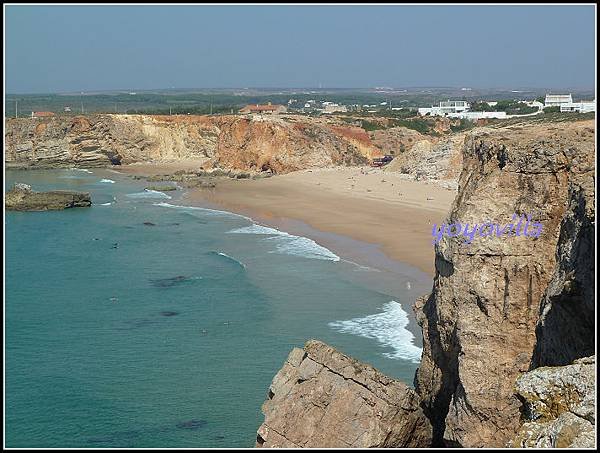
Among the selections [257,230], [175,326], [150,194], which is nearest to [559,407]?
[175,326]

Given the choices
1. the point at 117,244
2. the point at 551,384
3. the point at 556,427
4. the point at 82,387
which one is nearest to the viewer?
the point at 556,427

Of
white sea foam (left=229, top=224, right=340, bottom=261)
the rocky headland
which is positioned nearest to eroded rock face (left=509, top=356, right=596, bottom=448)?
the rocky headland

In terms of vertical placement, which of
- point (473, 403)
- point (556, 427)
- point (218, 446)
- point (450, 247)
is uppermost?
point (450, 247)

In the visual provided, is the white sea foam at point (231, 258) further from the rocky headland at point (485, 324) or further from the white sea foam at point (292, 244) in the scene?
the rocky headland at point (485, 324)

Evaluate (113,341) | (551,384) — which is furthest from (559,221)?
(113,341)

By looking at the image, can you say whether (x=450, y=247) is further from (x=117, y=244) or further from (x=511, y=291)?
(x=117, y=244)

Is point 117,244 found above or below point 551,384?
below

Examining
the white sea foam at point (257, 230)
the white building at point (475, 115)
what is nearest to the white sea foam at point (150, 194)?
the white sea foam at point (257, 230)
